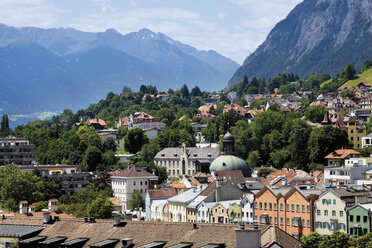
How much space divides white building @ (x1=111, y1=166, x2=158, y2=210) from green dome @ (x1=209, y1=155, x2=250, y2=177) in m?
12.4

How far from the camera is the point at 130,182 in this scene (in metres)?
134

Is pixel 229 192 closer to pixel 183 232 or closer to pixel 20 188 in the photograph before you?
pixel 20 188

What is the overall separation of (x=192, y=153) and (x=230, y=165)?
29181 mm

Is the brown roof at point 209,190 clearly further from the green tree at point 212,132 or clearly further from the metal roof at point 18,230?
the green tree at point 212,132

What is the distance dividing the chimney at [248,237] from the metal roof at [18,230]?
47.2ft

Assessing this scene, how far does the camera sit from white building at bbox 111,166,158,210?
436 ft

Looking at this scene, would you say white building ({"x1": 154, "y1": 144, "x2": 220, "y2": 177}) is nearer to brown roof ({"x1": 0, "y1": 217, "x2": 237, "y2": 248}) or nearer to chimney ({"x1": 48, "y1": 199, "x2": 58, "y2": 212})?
chimney ({"x1": 48, "y1": 199, "x2": 58, "y2": 212})

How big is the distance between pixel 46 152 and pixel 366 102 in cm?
8164

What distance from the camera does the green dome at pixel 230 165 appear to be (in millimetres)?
129500

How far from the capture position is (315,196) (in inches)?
3095

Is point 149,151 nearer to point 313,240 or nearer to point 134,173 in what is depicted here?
point 134,173

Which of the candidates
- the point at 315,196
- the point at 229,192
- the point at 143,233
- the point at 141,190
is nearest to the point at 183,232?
the point at 143,233

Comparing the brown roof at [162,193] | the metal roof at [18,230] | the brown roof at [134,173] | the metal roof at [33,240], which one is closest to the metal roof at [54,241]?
the metal roof at [33,240]

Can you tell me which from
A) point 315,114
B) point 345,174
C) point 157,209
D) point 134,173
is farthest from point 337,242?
point 315,114
